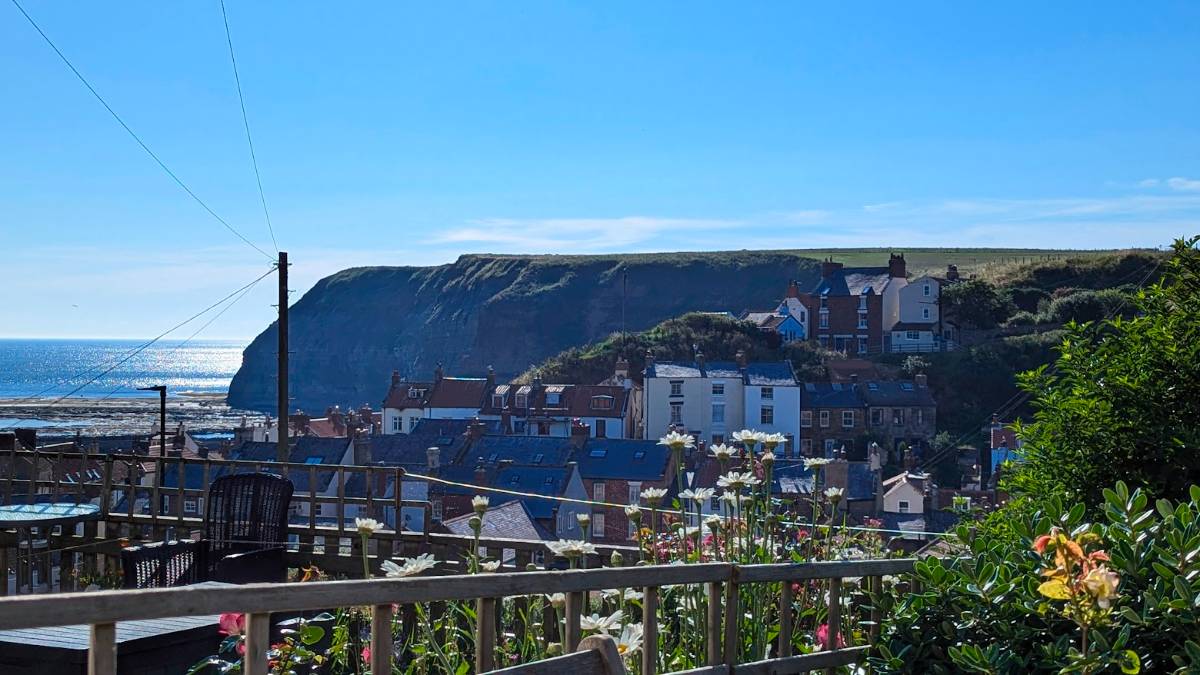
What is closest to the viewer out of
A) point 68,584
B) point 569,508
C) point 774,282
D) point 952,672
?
point 952,672

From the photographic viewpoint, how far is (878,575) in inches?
134

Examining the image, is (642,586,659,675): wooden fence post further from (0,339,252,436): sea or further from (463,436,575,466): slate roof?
(463,436,575,466): slate roof

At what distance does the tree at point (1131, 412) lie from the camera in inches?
128

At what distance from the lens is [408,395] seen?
59125 mm

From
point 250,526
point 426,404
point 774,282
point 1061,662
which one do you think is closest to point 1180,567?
point 1061,662

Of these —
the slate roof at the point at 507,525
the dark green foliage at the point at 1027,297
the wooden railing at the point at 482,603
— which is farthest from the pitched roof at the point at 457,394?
the wooden railing at the point at 482,603

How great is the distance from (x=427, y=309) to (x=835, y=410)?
86485mm

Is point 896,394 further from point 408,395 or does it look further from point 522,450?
point 408,395

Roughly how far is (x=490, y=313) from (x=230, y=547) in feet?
360

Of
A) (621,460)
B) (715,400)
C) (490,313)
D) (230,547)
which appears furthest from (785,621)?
(490,313)

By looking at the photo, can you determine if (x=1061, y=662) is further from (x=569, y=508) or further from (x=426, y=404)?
(x=426, y=404)

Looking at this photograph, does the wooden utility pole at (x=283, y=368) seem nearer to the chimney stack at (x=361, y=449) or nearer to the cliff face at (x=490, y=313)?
the chimney stack at (x=361, y=449)

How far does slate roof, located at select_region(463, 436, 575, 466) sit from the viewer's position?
39875 millimetres

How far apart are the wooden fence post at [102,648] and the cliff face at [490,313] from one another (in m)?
107
